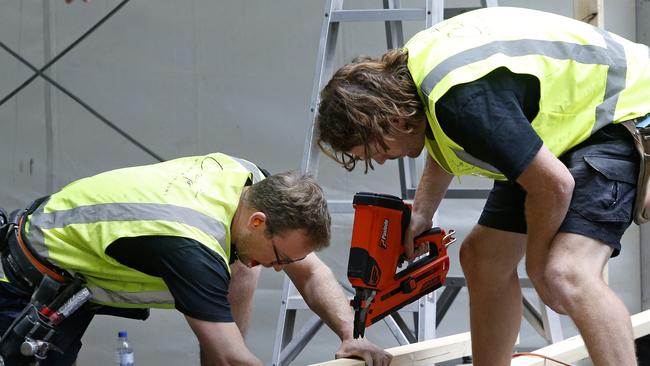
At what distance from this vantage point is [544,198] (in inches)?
77.3

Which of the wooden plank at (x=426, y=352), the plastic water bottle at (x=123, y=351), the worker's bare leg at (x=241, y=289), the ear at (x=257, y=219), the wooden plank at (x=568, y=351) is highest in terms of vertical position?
the ear at (x=257, y=219)

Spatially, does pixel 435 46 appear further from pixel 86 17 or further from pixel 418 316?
pixel 86 17

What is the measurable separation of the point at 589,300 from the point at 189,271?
870mm

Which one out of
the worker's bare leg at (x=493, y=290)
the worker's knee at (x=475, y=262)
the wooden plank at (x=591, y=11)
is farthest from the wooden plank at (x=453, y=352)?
the wooden plank at (x=591, y=11)

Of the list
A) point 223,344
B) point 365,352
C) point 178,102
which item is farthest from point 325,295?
point 178,102

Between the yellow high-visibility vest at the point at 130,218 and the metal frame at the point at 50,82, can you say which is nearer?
the yellow high-visibility vest at the point at 130,218

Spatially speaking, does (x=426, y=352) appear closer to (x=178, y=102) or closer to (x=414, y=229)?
(x=414, y=229)

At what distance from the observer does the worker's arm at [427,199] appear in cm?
248

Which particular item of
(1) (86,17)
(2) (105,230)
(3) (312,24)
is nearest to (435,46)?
(2) (105,230)

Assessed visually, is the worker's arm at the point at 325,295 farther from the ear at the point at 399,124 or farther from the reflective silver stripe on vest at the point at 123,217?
the ear at the point at 399,124

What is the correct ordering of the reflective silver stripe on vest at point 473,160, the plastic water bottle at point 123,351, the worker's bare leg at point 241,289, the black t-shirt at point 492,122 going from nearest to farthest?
the black t-shirt at point 492,122
the reflective silver stripe on vest at point 473,160
the worker's bare leg at point 241,289
the plastic water bottle at point 123,351

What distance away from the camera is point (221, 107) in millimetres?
3924

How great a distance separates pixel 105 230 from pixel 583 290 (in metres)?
1.09

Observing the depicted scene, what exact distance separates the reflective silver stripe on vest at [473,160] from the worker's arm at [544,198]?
0.12 m
